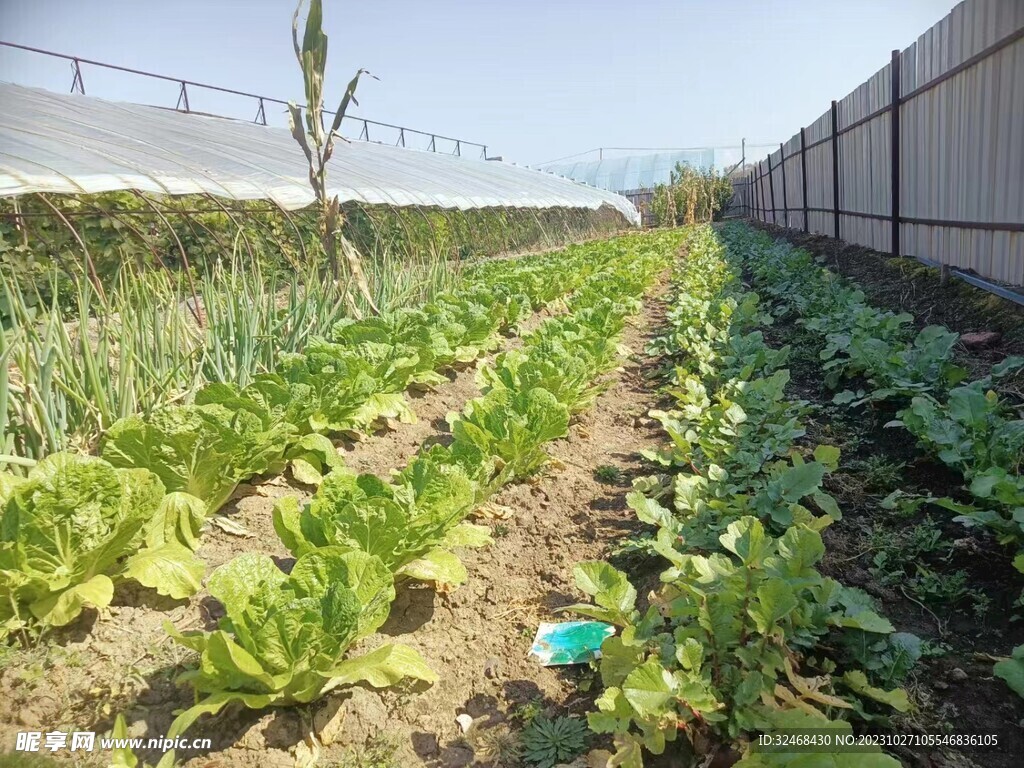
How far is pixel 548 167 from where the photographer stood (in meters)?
64.4

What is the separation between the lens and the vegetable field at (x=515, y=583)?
5.16 feet

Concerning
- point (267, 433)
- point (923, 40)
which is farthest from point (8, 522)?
point (923, 40)

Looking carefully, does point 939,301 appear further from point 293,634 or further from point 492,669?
point 293,634

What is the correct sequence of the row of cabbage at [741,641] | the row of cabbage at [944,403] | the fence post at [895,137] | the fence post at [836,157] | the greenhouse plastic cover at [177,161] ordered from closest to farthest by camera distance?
the row of cabbage at [741,641] < the row of cabbage at [944,403] < the greenhouse plastic cover at [177,161] < the fence post at [895,137] < the fence post at [836,157]

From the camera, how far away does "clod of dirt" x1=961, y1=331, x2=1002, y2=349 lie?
4.10 metres

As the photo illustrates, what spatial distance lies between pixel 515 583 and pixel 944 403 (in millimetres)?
2182

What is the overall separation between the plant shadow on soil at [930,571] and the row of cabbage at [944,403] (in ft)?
0.29

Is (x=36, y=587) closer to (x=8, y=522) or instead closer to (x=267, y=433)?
(x=8, y=522)

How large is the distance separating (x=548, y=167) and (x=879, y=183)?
59534mm

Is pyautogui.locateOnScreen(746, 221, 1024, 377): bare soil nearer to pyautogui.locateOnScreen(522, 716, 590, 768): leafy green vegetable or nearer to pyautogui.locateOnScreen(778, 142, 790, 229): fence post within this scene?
pyautogui.locateOnScreen(522, 716, 590, 768): leafy green vegetable

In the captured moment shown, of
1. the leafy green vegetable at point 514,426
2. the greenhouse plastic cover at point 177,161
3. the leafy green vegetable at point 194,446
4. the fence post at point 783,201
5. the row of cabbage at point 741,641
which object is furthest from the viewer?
the fence post at point 783,201

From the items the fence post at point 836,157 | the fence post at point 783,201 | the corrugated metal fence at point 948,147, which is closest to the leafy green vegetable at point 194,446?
the corrugated metal fence at point 948,147

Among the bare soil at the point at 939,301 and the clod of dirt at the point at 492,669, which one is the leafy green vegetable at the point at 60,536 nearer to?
the clod of dirt at the point at 492,669

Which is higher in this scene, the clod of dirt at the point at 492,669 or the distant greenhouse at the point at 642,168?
the distant greenhouse at the point at 642,168
